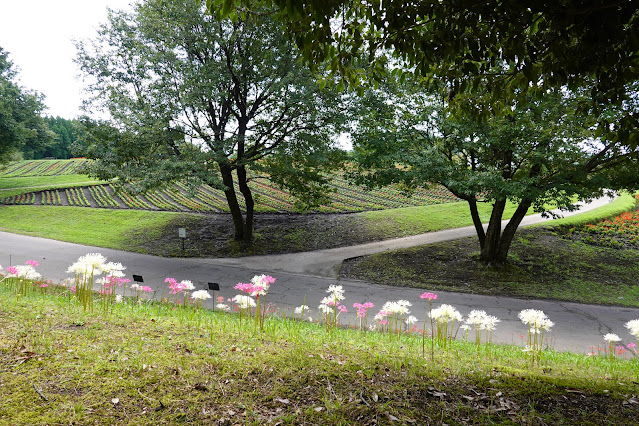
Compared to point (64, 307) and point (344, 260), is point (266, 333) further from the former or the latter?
point (344, 260)

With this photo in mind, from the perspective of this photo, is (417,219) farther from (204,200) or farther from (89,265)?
(89,265)

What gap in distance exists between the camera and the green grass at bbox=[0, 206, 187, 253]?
16188 mm

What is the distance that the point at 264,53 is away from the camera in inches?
466

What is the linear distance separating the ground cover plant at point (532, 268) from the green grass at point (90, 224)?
10517mm

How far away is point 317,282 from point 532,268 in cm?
767

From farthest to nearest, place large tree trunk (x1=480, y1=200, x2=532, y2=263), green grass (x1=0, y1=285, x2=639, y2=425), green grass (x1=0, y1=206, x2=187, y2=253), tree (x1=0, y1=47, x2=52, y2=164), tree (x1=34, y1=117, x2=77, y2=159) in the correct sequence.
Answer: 1. tree (x1=34, y1=117, x2=77, y2=159)
2. tree (x1=0, y1=47, x2=52, y2=164)
3. green grass (x1=0, y1=206, x2=187, y2=253)
4. large tree trunk (x1=480, y1=200, x2=532, y2=263)
5. green grass (x1=0, y1=285, x2=639, y2=425)

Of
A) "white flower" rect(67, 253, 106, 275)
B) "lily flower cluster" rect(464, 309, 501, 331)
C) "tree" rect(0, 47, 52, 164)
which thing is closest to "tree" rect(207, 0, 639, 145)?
"lily flower cluster" rect(464, 309, 501, 331)

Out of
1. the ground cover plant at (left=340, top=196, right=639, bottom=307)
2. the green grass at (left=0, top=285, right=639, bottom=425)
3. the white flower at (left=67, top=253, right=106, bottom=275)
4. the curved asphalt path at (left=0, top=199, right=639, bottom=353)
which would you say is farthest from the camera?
the ground cover plant at (left=340, top=196, right=639, bottom=307)

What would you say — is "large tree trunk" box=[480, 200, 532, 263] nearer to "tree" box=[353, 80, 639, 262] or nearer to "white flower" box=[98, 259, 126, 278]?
"tree" box=[353, 80, 639, 262]

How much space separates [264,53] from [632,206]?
2571cm

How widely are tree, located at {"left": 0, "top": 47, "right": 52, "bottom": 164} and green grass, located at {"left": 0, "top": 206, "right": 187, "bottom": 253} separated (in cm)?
620

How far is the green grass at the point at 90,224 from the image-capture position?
16.2m

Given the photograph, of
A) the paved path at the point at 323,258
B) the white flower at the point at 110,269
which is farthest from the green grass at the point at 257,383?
the paved path at the point at 323,258

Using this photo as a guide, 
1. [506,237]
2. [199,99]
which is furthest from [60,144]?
[506,237]
